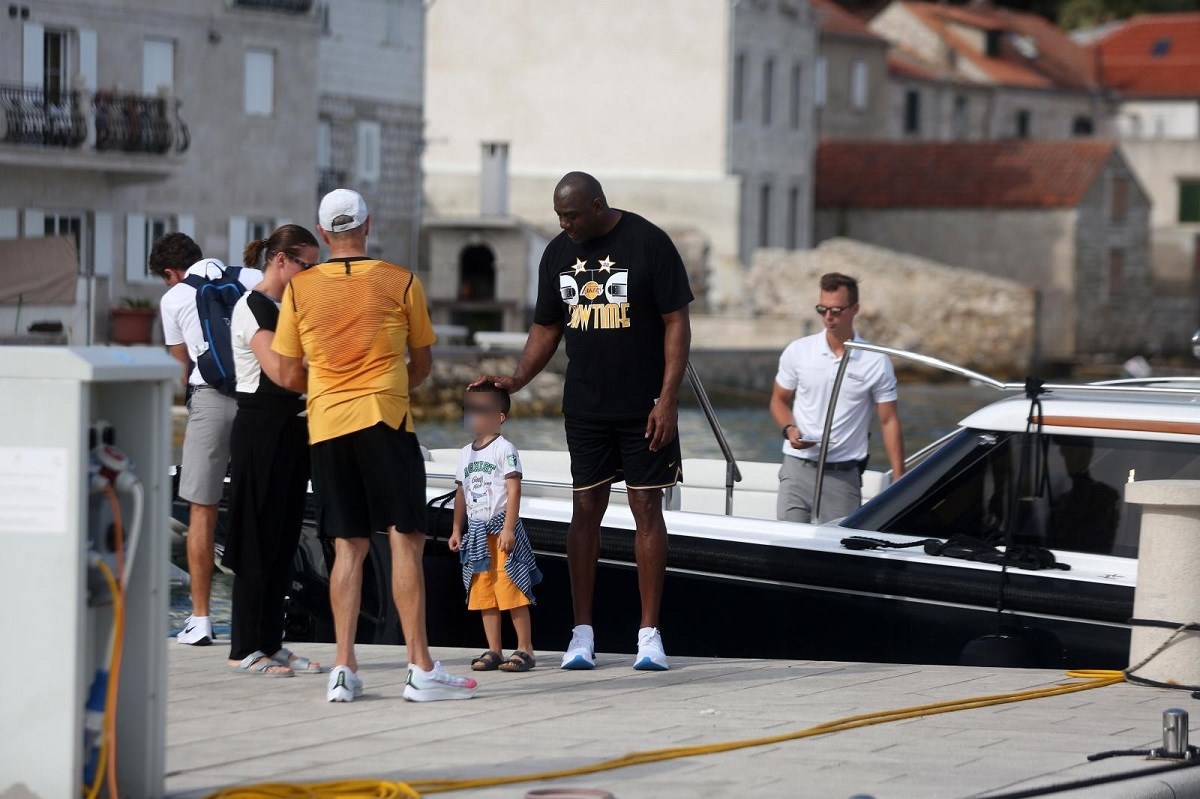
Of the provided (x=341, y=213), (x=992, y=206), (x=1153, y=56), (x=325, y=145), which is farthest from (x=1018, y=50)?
(x=341, y=213)

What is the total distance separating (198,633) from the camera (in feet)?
24.9

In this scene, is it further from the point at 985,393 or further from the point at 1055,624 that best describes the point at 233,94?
the point at 1055,624

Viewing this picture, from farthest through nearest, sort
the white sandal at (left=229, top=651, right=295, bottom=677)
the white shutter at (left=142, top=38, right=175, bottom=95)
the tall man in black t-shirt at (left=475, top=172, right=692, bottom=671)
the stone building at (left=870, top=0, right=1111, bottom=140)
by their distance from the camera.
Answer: the stone building at (left=870, top=0, right=1111, bottom=140) < the white shutter at (left=142, top=38, right=175, bottom=95) < the tall man in black t-shirt at (left=475, top=172, right=692, bottom=671) < the white sandal at (left=229, top=651, right=295, bottom=677)

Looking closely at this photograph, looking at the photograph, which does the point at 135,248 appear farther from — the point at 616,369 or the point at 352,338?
the point at 352,338

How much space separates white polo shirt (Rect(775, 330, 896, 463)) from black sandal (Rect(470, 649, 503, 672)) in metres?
2.81

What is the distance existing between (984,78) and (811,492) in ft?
196

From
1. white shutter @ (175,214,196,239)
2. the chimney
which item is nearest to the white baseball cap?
white shutter @ (175,214,196,239)

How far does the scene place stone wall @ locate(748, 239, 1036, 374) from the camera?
168 feet

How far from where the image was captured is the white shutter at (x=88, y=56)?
108 ft

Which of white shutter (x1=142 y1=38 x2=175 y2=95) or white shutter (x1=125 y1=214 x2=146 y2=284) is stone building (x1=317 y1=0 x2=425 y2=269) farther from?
white shutter (x1=125 y1=214 x2=146 y2=284)

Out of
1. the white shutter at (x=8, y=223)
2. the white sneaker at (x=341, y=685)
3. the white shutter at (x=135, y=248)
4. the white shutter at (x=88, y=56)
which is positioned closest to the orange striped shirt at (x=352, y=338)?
the white sneaker at (x=341, y=685)

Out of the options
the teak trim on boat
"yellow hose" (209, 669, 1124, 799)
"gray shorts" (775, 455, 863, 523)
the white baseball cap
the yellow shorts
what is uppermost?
the white baseball cap

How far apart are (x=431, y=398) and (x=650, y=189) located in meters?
15.4

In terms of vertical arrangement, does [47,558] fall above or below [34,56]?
below
